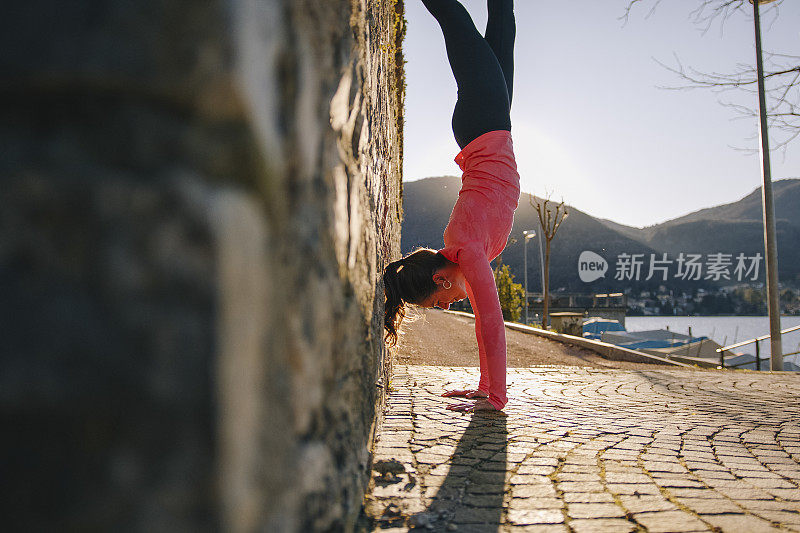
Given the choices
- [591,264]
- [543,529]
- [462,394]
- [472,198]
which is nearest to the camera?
[543,529]

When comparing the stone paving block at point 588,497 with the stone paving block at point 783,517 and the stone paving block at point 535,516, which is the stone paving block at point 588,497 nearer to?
the stone paving block at point 535,516

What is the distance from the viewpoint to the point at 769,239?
384 inches

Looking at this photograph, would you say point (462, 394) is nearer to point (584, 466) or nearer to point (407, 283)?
point (407, 283)

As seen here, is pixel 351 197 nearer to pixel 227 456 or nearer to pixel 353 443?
pixel 353 443

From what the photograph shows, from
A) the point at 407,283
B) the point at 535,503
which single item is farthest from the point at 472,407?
the point at 535,503

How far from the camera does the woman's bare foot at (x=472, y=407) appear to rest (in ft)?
9.30

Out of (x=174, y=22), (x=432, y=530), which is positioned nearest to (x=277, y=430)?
(x=174, y=22)

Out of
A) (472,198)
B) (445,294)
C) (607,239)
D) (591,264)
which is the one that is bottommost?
(445,294)

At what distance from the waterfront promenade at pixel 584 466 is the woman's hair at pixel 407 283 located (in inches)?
23.2

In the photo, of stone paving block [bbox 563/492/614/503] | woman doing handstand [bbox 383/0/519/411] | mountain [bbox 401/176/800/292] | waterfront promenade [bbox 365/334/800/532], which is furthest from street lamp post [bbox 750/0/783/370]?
mountain [bbox 401/176/800/292]

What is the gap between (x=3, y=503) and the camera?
41cm

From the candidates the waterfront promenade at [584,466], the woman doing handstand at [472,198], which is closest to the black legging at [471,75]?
the woman doing handstand at [472,198]

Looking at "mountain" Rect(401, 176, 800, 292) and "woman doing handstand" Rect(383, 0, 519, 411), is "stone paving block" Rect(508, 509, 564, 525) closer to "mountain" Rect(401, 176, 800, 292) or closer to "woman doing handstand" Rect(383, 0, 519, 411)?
"woman doing handstand" Rect(383, 0, 519, 411)

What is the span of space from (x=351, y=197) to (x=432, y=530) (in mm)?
934
